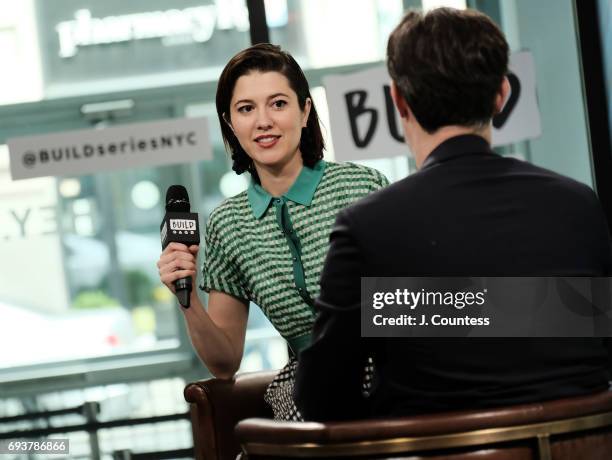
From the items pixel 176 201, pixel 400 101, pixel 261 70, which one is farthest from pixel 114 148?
pixel 400 101

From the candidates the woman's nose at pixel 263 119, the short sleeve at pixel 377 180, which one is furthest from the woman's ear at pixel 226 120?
the short sleeve at pixel 377 180

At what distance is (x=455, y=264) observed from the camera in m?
1.32

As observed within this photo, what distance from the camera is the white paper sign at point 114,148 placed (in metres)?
3.98

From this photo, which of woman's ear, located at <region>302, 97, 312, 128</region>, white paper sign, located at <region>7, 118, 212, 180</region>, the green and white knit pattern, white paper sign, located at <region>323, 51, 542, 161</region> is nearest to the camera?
the green and white knit pattern

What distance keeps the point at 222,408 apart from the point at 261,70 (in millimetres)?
837

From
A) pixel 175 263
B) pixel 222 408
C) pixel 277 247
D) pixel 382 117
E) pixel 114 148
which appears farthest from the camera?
pixel 114 148

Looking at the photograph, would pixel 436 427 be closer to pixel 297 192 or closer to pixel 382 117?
pixel 297 192

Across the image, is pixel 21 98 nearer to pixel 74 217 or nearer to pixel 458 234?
pixel 74 217

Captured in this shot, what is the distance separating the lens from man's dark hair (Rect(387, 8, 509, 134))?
4.57 feet

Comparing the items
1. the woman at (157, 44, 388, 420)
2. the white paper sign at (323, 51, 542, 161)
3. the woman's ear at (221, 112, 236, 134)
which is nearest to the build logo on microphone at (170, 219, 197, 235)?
the woman at (157, 44, 388, 420)

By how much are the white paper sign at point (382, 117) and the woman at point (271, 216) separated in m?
1.49

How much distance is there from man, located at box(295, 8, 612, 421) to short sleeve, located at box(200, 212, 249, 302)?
917 mm

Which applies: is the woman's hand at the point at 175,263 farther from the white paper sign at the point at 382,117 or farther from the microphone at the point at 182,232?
the white paper sign at the point at 382,117

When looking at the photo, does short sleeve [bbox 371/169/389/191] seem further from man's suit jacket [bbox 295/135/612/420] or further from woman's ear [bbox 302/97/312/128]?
man's suit jacket [bbox 295/135/612/420]
